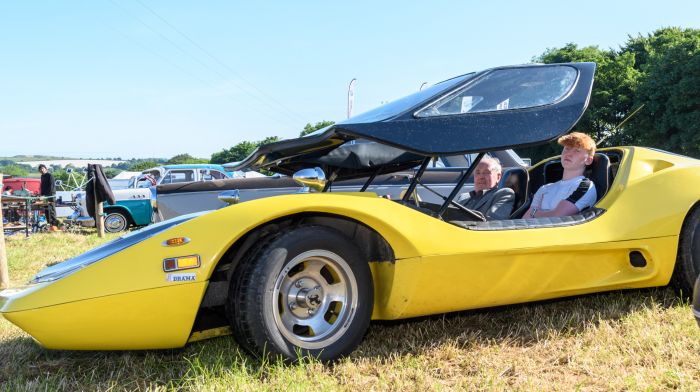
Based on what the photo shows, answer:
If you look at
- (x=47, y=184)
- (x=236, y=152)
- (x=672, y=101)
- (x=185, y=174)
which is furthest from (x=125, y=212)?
(x=236, y=152)

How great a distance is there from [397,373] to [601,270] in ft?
4.80

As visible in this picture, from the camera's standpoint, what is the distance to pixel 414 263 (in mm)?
2533

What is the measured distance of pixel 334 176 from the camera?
350 cm

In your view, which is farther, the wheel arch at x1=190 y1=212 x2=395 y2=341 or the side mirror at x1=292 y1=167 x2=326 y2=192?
the side mirror at x1=292 y1=167 x2=326 y2=192

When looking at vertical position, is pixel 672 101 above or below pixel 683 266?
above

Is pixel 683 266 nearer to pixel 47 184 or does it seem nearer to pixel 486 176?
pixel 486 176

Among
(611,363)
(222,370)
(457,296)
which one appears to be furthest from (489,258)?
(222,370)

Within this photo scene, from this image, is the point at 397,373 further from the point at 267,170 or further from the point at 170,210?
the point at 170,210

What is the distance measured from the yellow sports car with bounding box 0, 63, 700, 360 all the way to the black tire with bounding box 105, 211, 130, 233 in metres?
10.6

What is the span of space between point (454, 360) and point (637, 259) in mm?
1440

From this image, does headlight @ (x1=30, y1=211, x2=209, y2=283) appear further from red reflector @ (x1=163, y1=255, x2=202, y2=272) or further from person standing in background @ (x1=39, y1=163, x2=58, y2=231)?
person standing in background @ (x1=39, y1=163, x2=58, y2=231)

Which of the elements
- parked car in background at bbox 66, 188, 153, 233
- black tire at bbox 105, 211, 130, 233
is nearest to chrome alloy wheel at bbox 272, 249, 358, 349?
parked car in background at bbox 66, 188, 153, 233

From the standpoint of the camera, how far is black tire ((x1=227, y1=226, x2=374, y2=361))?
2291mm

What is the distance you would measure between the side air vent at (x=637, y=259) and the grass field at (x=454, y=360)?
27 cm
